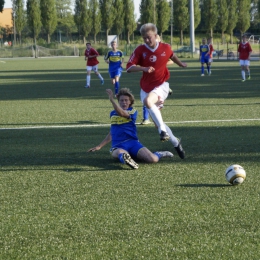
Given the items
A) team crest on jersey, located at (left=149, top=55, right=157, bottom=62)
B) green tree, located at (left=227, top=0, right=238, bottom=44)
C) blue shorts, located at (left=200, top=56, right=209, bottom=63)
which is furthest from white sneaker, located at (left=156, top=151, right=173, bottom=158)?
green tree, located at (left=227, top=0, right=238, bottom=44)

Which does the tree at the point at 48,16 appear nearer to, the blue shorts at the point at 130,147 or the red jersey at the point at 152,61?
the red jersey at the point at 152,61

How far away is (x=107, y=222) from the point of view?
551cm

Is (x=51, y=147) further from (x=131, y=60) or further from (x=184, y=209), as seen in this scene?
(x=184, y=209)

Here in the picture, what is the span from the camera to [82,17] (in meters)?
101

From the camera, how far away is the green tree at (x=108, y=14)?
98.2 meters

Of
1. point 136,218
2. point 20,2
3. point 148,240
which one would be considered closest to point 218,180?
point 136,218

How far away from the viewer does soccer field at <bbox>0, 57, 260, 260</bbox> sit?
4.89m

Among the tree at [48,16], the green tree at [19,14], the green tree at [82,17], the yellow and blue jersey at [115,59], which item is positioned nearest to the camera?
the yellow and blue jersey at [115,59]

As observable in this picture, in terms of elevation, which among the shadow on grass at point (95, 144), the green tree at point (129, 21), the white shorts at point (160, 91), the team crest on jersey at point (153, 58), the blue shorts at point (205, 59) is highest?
the green tree at point (129, 21)

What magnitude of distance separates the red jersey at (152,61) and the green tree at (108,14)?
295 ft

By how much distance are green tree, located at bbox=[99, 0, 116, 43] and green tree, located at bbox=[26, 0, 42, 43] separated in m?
10.2

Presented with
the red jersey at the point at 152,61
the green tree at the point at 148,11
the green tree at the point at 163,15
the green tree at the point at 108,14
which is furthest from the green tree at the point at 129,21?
the red jersey at the point at 152,61

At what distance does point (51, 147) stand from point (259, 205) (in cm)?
463

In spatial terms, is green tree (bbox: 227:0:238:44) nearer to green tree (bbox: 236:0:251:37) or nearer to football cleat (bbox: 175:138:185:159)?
green tree (bbox: 236:0:251:37)
